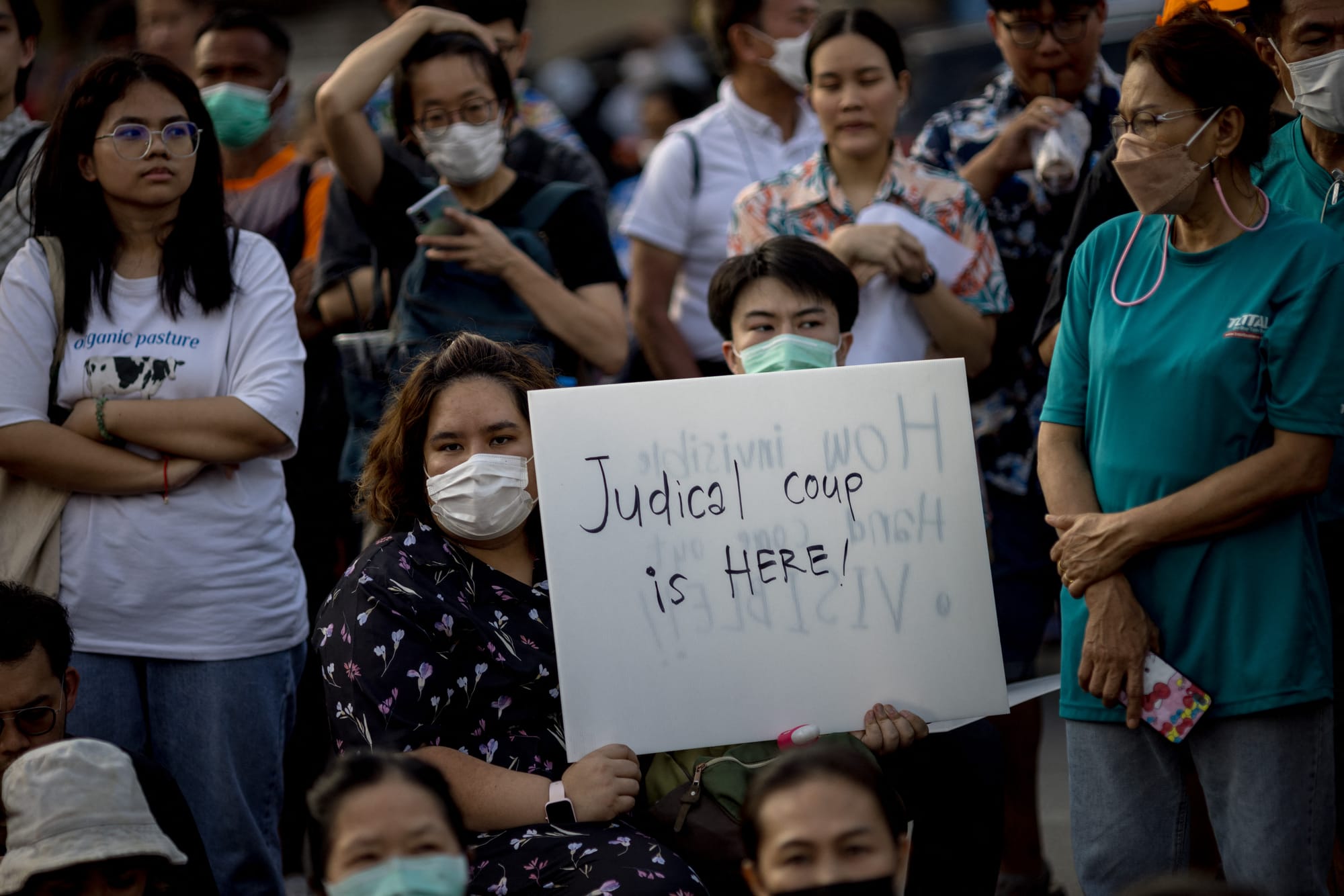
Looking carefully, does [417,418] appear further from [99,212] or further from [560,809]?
[99,212]

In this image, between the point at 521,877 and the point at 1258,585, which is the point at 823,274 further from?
the point at 521,877

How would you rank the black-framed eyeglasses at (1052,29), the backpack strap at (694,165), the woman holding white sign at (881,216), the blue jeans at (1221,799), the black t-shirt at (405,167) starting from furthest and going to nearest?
1. the backpack strap at (694,165)
2. the black t-shirt at (405,167)
3. the black-framed eyeglasses at (1052,29)
4. the woman holding white sign at (881,216)
5. the blue jeans at (1221,799)

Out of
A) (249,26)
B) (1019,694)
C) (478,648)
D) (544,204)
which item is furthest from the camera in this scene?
(249,26)

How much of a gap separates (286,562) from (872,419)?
1.61m

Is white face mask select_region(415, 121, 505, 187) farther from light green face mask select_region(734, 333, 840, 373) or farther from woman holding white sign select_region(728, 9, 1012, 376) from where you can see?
light green face mask select_region(734, 333, 840, 373)

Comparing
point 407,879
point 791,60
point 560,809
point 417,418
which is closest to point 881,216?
point 791,60

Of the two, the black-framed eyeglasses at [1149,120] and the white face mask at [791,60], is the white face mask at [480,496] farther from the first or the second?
the white face mask at [791,60]

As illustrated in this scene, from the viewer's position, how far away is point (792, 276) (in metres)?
3.85

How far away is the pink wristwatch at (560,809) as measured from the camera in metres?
3.03

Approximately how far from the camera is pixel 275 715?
150 inches

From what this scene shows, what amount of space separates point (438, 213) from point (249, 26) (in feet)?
4.75

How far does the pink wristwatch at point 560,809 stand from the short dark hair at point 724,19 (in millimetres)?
3101

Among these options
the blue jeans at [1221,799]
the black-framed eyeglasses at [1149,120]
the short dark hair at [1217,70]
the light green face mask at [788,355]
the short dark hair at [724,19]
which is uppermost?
the short dark hair at [724,19]

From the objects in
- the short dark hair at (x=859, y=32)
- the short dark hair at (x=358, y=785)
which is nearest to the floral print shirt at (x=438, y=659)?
the short dark hair at (x=358, y=785)
